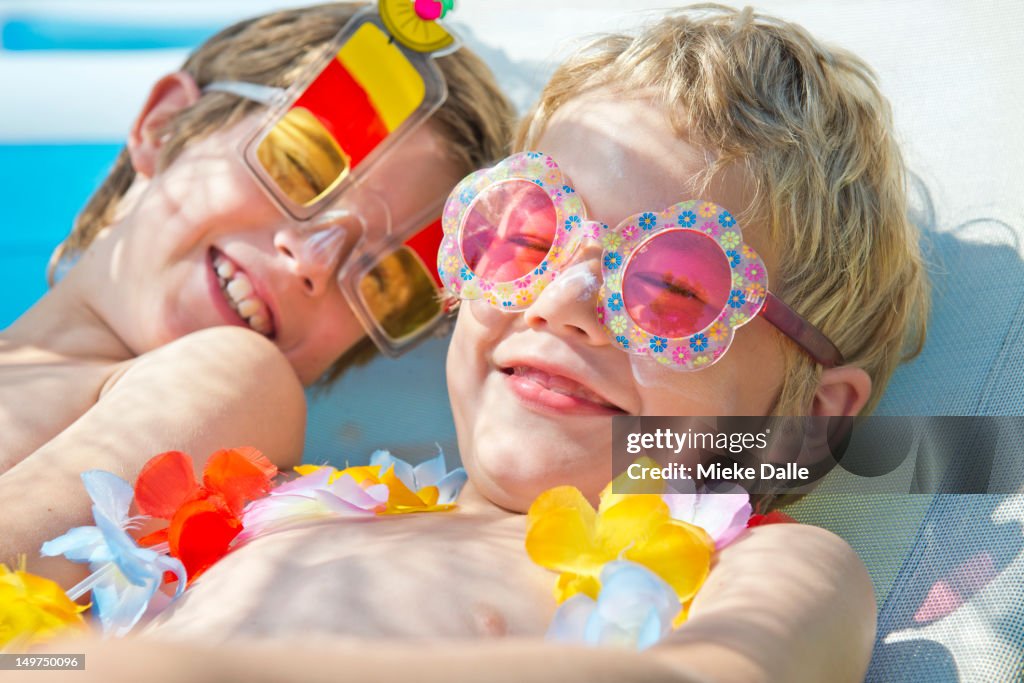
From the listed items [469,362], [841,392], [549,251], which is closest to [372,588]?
[469,362]

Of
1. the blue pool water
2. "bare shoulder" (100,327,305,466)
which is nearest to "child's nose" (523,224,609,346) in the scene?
"bare shoulder" (100,327,305,466)

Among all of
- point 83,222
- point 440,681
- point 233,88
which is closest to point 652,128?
point 440,681

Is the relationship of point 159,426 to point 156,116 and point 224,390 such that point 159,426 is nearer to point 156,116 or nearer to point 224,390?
point 224,390

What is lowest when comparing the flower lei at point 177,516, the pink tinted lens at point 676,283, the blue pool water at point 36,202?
the blue pool water at point 36,202

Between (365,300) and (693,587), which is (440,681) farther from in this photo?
(365,300)

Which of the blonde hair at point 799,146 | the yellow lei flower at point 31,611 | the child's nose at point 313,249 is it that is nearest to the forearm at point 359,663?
the yellow lei flower at point 31,611

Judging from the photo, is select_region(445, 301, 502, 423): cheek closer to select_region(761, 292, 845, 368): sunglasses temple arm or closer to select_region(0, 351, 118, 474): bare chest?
select_region(761, 292, 845, 368): sunglasses temple arm

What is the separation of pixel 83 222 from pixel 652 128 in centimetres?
159

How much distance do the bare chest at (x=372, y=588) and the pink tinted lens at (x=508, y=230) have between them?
1.31 ft

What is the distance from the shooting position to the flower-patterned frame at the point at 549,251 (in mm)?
1534

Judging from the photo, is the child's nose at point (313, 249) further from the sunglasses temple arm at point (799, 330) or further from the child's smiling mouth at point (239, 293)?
the sunglasses temple arm at point (799, 330)

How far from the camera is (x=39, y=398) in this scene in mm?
1881

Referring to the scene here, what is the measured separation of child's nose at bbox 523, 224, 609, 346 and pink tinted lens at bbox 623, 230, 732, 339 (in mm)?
50

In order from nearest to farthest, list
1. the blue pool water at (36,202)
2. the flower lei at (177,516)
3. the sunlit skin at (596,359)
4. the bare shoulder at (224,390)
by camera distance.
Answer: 1. the flower lei at (177,516)
2. the sunlit skin at (596,359)
3. the bare shoulder at (224,390)
4. the blue pool water at (36,202)
